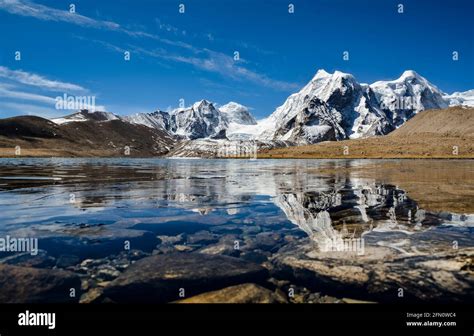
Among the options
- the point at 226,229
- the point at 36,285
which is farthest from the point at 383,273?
the point at 36,285

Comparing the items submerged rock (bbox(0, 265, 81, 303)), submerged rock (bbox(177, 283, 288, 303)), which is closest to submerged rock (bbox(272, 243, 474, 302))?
submerged rock (bbox(177, 283, 288, 303))

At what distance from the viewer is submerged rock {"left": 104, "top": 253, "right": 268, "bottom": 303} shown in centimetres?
702

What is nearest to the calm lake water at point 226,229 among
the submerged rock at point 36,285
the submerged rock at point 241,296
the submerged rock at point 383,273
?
the submerged rock at point 383,273

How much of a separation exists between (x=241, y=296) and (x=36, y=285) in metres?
4.05

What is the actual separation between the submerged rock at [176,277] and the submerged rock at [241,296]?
1.16 feet

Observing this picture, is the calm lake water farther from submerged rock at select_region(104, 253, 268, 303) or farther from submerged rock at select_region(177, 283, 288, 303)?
submerged rock at select_region(177, 283, 288, 303)

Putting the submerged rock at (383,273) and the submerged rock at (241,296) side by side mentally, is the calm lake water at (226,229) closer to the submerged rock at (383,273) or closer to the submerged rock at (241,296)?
the submerged rock at (383,273)

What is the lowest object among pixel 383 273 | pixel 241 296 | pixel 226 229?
pixel 241 296

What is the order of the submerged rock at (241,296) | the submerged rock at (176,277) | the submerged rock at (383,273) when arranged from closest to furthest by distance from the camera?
the submerged rock at (241,296), the submerged rock at (383,273), the submerged rock at (176,277)

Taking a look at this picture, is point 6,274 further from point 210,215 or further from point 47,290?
point 210,215

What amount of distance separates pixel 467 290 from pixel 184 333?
5.20 m

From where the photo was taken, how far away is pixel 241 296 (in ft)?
22.1

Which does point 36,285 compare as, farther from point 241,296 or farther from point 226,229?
point 226,229

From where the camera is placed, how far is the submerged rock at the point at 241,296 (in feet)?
21.6
